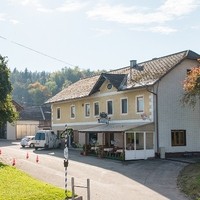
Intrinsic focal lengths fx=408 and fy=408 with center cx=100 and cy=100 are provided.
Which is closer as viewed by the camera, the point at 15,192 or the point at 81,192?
the point at 15,192

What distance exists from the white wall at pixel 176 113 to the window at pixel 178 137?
0.28 metres

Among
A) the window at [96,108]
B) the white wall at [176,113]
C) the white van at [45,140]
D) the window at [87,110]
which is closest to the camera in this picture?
the white wall at [176,113]

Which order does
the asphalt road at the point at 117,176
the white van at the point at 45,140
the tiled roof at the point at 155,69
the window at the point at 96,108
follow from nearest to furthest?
the asphalt road at the point at 117,176 → the tiled roof at the point at 155,69 → the window at the point at 96,108 → the white van at the point at 45,140

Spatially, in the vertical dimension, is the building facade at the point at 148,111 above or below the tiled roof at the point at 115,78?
below

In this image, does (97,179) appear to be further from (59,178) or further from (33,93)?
(33,93)

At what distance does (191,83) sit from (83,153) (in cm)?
1225

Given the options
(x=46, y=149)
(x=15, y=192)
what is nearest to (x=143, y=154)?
(x=46, y=149)

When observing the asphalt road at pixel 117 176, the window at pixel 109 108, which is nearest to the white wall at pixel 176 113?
the asphalt road at pixel 117 176

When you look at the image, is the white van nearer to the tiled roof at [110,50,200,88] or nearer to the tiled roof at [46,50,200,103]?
the tiled roof at [46,50,200,103]

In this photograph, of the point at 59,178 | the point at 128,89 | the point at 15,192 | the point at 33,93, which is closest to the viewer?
the point at 15,192

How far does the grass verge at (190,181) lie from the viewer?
17.9 meters

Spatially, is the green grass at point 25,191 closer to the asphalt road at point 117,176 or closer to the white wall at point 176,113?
the asphalt road at point 117,176

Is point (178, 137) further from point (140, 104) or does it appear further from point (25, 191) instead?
point (25, 191)

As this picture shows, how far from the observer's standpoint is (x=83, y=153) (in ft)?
113
